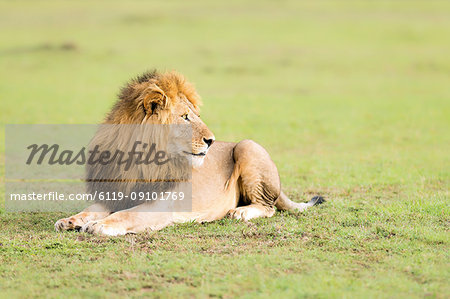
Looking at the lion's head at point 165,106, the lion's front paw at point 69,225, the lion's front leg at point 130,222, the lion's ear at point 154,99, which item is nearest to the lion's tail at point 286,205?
the lion's head at point 165,106

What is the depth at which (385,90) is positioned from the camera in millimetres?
23703

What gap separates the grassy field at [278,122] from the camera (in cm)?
505

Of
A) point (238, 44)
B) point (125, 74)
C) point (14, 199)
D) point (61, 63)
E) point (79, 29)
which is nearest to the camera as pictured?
point (14, 199)

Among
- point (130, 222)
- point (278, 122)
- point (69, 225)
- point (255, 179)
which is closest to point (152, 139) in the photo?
point (130, 222)

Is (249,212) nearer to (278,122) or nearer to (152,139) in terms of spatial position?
(152,139)

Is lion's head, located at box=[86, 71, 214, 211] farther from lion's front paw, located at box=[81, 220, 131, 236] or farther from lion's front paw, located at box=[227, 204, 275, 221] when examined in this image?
lion's front paw, located at box=[227, 204, 275, 221]

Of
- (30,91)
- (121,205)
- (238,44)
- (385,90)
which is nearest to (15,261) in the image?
(121,205)

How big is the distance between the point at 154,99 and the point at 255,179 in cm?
173

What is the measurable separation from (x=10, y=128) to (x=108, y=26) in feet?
72.8

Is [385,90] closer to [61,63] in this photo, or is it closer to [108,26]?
[61,63]

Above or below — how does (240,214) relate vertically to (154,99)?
below

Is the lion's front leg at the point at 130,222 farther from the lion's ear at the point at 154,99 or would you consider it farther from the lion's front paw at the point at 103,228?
the lion's ear at the point at 154,99

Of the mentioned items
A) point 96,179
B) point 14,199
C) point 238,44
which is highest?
point 238,44

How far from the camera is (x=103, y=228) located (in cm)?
595
